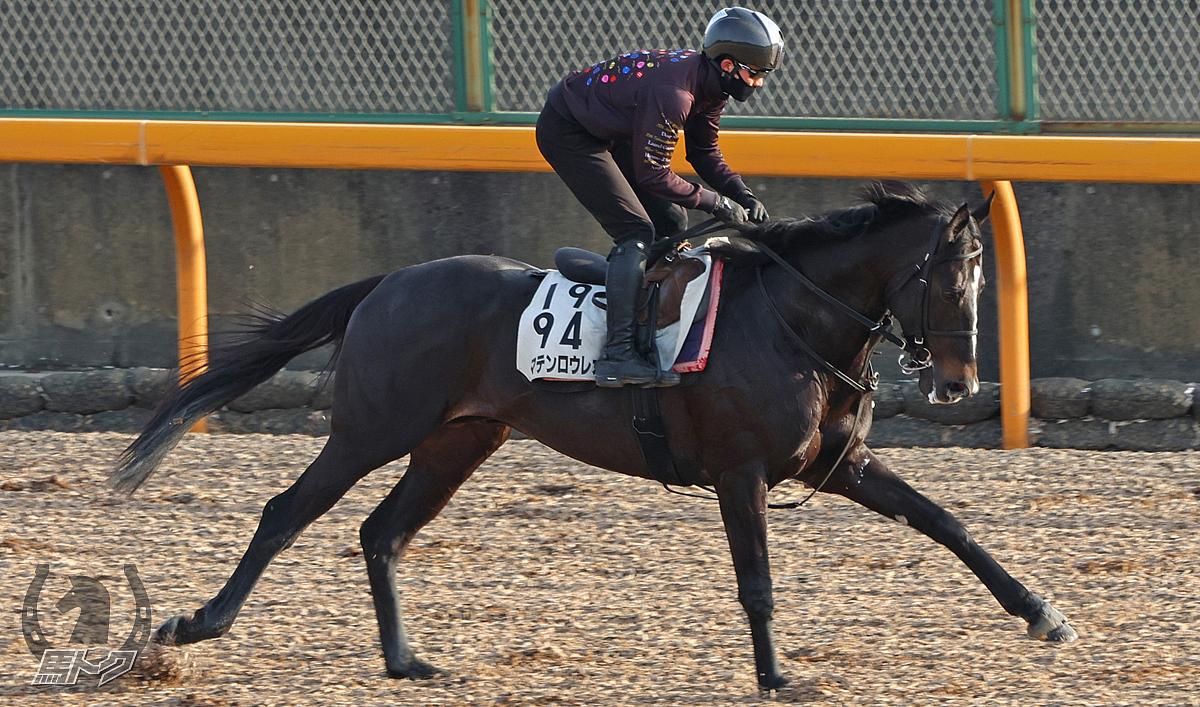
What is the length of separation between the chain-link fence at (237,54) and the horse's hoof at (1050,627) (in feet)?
15.8

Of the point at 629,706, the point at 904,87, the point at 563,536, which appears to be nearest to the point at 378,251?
the point at 563,536

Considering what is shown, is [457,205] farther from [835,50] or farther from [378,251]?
[835,50]

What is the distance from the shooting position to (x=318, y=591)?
6.02 metres

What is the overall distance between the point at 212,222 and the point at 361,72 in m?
1.25

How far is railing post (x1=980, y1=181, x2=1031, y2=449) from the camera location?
25.7 ft

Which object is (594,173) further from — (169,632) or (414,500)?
(169,632)

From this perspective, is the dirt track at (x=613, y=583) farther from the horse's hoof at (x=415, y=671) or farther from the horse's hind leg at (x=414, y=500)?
the horse's hind leg at (x=414, y=500)

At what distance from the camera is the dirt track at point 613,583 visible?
4953 millimetres

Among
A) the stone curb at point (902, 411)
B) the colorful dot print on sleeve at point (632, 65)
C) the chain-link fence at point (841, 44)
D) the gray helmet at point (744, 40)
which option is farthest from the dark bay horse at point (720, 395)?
the chain-link fence at point (841, 44)

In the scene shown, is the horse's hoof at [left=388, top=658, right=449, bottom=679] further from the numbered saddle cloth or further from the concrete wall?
the concrete wall

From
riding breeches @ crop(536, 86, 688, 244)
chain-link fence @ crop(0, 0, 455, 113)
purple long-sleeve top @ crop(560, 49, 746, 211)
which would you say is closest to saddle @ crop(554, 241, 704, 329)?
riding breeches @ crop(536, 86, 688, 244)

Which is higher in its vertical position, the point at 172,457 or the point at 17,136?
the point at 17,136

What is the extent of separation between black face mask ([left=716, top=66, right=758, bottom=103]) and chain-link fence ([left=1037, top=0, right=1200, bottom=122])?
3724mm

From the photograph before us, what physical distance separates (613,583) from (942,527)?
4.87 ft
